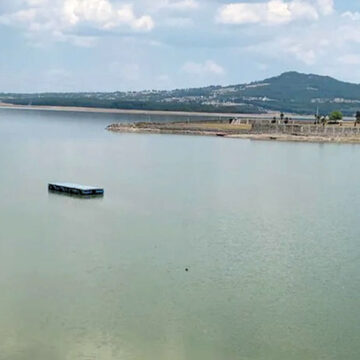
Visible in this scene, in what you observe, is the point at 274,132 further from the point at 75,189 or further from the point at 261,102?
the point at 261,102

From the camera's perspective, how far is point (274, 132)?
190ft

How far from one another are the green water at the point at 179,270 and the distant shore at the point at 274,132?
92.2 feet

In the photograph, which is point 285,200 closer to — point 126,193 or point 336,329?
point 126,193

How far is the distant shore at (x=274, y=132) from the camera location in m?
53.7

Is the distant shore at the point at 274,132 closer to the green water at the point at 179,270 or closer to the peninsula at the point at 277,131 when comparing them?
the peninsula at the point at 277,131

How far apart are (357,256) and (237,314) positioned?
15.7 feet

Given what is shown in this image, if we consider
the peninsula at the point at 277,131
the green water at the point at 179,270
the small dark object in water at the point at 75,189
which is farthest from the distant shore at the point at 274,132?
the small dark object in water at the point at 75,189

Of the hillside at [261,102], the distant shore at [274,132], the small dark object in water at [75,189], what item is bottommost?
the hillside at [261,102]

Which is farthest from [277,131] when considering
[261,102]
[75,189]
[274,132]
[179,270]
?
[261,102]

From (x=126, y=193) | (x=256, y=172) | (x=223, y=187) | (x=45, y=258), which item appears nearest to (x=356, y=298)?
(x=45, y=258)

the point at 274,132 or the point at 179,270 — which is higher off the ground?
the point at 179,270

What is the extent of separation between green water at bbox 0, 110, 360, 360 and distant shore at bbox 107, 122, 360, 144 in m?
28.1

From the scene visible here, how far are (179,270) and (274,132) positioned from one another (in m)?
45.8

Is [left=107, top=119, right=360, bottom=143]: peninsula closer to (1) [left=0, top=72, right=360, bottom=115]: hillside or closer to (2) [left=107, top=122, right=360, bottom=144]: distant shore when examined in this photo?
(2) [left=107, top=122, right=360, bottom=144]: distant shore
